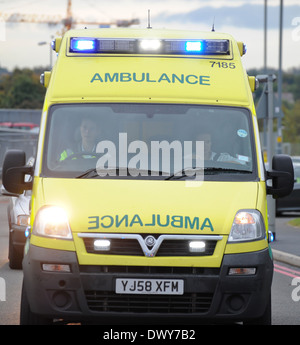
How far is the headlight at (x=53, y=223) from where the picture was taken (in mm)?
7023

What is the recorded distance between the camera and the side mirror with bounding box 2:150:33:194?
307 inches

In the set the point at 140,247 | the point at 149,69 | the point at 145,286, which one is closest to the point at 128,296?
the point at 145,286

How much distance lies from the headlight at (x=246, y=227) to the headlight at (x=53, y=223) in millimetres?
1222

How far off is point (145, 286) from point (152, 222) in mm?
471

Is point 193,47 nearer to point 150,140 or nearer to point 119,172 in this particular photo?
point 150,140

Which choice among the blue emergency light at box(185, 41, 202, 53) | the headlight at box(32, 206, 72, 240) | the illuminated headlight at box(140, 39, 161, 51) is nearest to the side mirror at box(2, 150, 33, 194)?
the headlight at box(32, 206, 72, 240)

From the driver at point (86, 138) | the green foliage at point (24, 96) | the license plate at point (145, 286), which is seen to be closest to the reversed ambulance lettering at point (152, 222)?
the license plate at point (145, 286)

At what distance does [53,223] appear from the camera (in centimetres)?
706

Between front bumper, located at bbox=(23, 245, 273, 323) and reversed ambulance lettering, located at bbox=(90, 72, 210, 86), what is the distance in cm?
186

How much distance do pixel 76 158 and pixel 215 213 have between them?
1.36 metres

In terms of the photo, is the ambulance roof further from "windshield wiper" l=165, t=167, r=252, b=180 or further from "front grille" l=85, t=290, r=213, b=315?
"front grille" l=85, t=290, r=213, b=315

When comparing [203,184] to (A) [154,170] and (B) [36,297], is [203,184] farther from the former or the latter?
(B) [36,297]

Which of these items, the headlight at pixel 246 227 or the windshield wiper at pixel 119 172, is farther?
the windshield wiper at pixel 119 172

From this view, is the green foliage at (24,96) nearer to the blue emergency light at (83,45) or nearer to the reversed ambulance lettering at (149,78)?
the blue emergency light at (83,45)
